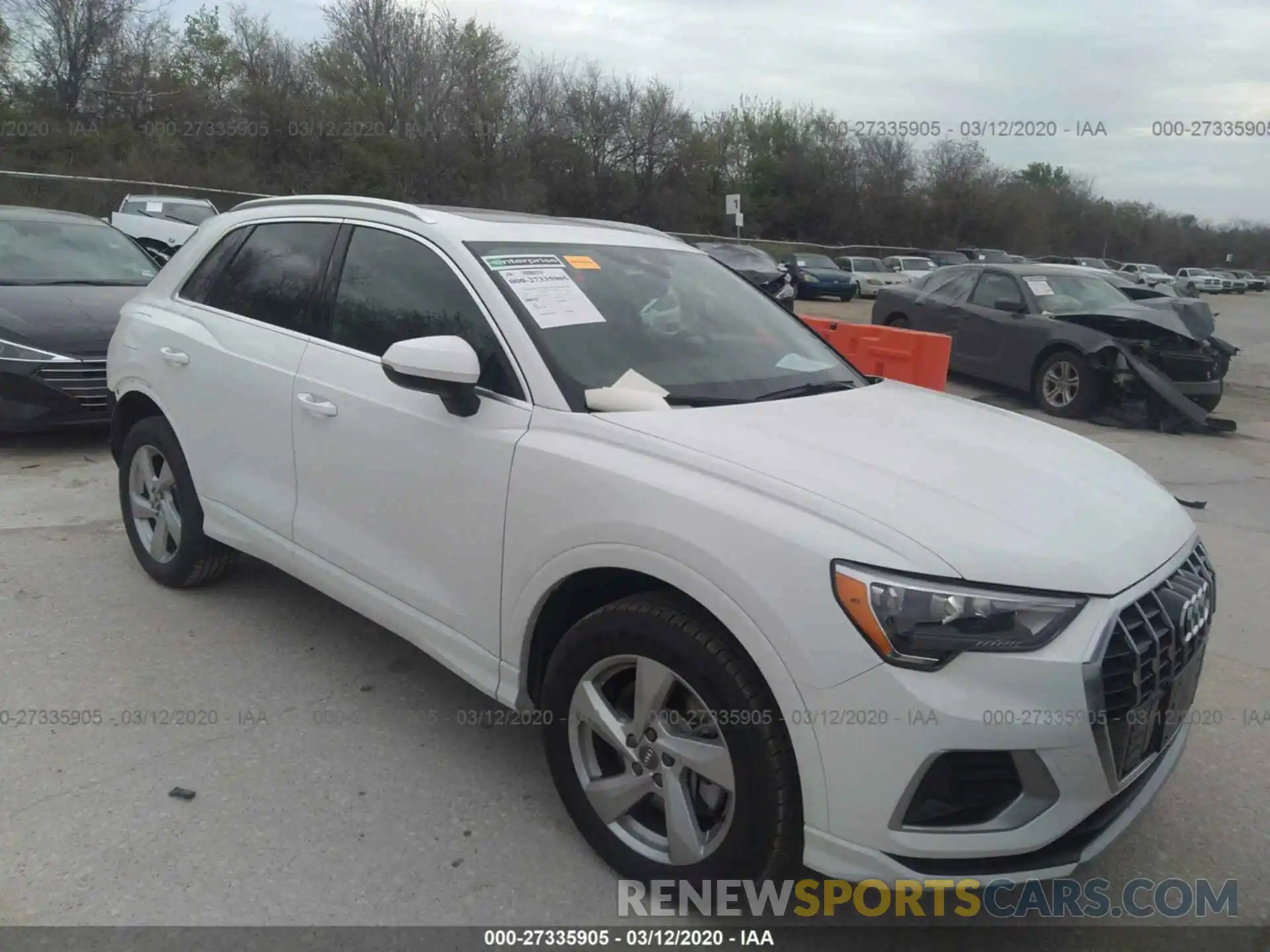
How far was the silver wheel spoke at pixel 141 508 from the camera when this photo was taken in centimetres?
438

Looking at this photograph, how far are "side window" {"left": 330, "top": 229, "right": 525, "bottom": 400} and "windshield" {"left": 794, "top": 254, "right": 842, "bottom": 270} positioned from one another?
978 inches

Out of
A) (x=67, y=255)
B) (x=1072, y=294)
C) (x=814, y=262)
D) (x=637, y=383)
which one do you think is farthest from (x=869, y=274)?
(x=637, y=383)

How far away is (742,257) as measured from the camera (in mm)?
22234

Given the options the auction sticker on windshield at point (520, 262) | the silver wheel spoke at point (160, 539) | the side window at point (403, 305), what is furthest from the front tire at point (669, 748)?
the silver wheel spoke at point (160, 539)

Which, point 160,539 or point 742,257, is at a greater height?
point 742,257

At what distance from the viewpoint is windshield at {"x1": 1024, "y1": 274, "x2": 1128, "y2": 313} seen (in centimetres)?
1045

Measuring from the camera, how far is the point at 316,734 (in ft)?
10.7

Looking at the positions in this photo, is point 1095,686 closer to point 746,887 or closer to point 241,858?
point 746,887

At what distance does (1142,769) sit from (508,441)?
181 cm

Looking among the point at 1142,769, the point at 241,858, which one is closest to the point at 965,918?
the point at 1142,769

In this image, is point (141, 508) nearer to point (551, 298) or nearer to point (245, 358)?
point (245, 358)

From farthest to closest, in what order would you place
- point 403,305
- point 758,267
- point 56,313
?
point 758,267 < point 56,313 < point 403,305

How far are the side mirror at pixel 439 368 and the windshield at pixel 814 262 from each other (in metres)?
25.5

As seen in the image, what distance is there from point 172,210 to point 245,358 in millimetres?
15686
